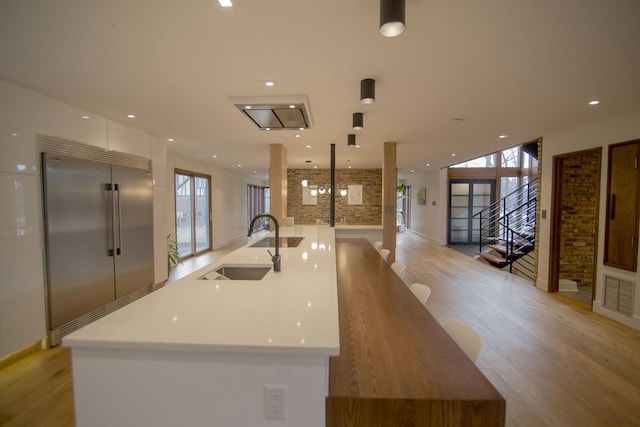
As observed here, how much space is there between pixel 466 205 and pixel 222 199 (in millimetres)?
8133

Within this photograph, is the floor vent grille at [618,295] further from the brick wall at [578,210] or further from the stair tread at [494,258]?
the stair tread at [494,258]

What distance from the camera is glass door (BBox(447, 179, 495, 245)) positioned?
963cm

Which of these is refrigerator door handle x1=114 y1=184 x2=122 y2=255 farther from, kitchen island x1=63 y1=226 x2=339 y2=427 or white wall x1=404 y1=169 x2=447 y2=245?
white wall x1=404 y1=169 x2=447 y2=245

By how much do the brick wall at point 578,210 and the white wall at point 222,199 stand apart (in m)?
7.61

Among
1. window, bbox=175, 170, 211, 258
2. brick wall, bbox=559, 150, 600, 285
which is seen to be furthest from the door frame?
brick wall, bbox=559, 150, 600, 285

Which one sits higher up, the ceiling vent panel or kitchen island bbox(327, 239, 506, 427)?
the ceiling vent panel

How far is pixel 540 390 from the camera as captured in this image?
2238 millimetres

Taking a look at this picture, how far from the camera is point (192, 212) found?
7.50 meters

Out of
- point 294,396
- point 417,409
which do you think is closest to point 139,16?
point 294,396

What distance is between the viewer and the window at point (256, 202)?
12379 millimetres

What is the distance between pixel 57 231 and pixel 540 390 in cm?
Result: 466

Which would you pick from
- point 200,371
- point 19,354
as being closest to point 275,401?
point 200,371

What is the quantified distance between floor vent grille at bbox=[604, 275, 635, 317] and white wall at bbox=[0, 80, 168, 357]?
21.2 ft

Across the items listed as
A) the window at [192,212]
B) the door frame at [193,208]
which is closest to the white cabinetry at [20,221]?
the door frame at [193,208]
